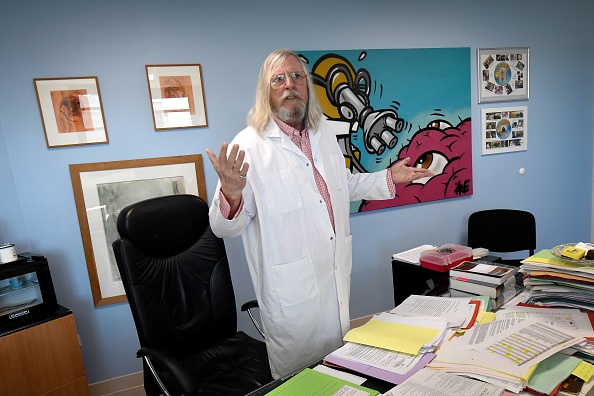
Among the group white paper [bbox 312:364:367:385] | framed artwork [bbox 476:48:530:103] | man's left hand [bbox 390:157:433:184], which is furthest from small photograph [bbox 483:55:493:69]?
white paper [bbox 312:364:367:385]

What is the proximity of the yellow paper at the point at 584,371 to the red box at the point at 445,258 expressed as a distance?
0.73 meters

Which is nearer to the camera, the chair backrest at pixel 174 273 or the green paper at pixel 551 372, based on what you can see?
the green paper at pixel 551 372

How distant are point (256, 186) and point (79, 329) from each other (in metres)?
1.55

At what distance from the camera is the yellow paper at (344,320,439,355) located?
1.04 metres

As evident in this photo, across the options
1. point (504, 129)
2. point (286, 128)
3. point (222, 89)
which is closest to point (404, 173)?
point (286, 128)

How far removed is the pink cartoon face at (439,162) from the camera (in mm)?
2688

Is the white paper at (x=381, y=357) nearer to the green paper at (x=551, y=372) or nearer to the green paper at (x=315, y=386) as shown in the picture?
the green paper at (x=315, y=386)

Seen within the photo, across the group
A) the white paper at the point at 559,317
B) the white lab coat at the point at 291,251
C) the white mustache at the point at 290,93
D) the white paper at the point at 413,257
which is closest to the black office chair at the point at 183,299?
the white lab coat at the point at 291,251

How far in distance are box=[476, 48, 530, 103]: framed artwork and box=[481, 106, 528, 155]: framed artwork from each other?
4.1 inches

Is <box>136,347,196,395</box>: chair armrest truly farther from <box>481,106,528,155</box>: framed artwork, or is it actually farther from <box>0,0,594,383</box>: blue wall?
<box>481,106,528,155</box>: framed artwork

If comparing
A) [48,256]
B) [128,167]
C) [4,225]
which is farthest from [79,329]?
[128,167]

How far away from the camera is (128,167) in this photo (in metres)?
2.08

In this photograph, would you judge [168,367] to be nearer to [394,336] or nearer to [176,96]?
[394,336]

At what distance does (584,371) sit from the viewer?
2.95 feet
